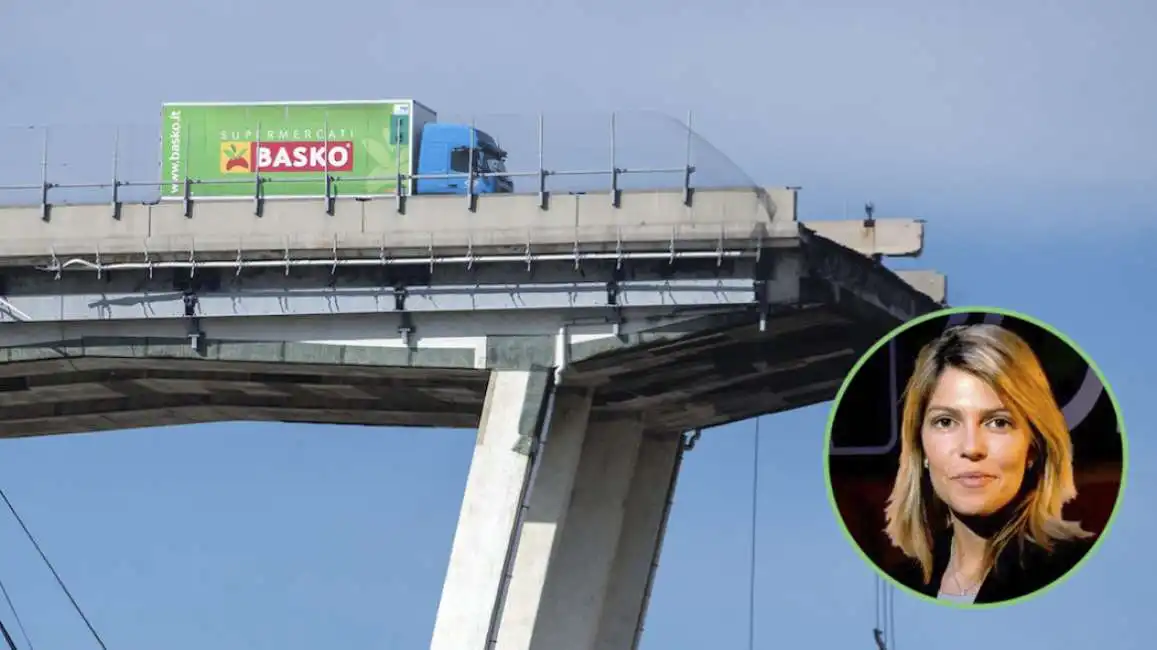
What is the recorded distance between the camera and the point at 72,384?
88375mm

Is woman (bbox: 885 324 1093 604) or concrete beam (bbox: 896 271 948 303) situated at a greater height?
concrete beam (bbox: 896 271 948 303)

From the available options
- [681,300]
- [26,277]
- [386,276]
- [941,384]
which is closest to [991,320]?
[941,384]

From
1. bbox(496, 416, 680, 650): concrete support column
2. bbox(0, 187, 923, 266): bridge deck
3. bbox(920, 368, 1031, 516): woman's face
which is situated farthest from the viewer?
bbox(496, 416, 680, 650): concrete support column

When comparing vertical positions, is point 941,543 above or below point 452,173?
A: below

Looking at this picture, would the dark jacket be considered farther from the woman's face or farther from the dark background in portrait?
the woman's face

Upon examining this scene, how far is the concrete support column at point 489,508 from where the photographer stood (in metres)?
78.2

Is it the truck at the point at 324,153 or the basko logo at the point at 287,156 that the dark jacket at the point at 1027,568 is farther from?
the basko logo at the point at 287,156

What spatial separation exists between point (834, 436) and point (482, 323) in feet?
61.1

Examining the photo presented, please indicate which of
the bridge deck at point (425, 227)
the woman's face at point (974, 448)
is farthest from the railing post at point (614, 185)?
the woman's face at point (974, 448)

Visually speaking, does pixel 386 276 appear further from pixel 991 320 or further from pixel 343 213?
pixel 991 320

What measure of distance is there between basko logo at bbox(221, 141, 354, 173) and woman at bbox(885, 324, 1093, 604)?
25.3m

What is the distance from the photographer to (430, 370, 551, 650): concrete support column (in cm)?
7825

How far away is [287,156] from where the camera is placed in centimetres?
8144

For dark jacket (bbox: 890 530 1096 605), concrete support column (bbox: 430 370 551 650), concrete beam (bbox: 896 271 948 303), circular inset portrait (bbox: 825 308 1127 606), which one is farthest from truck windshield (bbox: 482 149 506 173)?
dark jacket (bbox: 890 530 1096 605)
